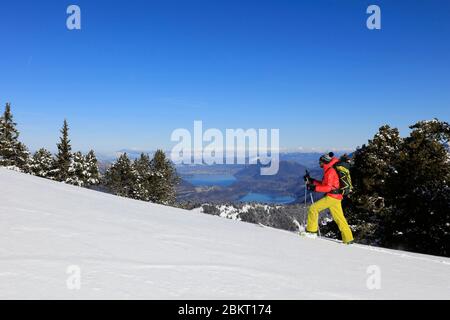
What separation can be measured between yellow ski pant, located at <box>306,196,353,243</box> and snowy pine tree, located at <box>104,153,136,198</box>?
59.3 meters

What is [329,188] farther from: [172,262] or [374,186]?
[374,186]

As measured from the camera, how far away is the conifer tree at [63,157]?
2181 inches

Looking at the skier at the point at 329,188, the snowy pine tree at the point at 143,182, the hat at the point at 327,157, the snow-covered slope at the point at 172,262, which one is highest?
the hat at the point at 327,157

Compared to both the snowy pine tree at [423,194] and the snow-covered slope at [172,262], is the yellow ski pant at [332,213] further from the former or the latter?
the snowy pine tree at [423,194]

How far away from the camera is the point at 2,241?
5.87 m

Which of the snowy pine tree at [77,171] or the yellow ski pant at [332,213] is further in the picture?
the snowy pine tree at [77,171]

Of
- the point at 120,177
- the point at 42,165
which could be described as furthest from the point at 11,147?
the point at 120,177

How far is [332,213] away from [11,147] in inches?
2112

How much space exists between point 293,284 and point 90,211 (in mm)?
6368

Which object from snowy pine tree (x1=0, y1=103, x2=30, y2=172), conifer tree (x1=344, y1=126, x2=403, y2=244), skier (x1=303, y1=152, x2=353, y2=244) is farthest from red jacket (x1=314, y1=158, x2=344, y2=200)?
snowy pine tree (x1=0, y1=103, x2=30, y2=172)

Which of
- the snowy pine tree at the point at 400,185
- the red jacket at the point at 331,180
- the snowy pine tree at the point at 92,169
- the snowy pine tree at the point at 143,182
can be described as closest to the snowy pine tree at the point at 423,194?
the snowy pine tree at the point at 400,185

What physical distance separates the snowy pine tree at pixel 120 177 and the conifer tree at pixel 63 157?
13.1 metres

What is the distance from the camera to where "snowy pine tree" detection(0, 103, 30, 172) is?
5153cm

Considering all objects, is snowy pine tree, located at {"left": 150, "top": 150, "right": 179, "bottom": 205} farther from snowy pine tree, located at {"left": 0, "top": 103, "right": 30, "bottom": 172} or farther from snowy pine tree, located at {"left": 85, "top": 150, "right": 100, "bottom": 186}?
snowy pine tree, located at {"left": 0, "top": 103, "right": 30, "bottom": 172}
